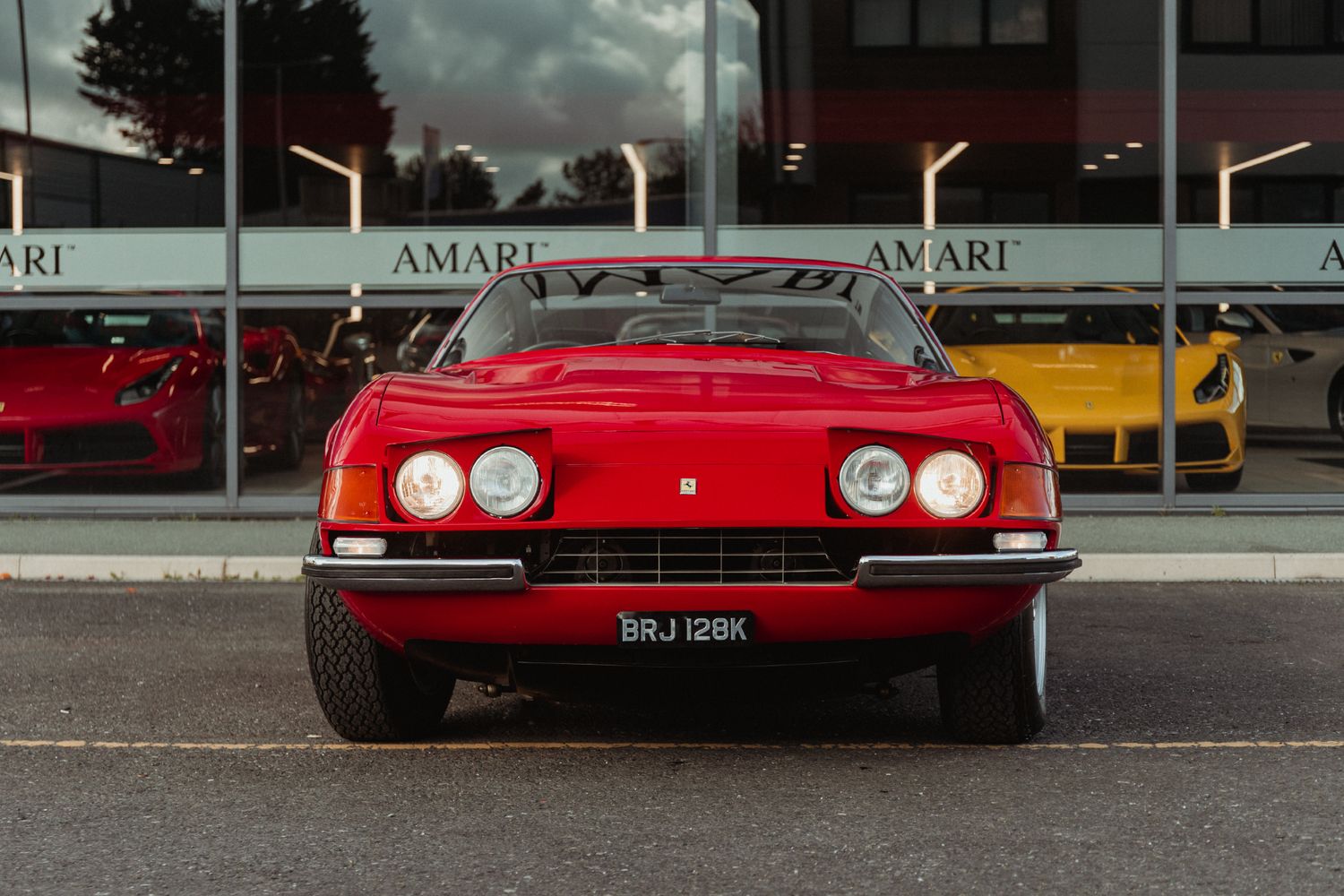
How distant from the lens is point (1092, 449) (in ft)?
36.1

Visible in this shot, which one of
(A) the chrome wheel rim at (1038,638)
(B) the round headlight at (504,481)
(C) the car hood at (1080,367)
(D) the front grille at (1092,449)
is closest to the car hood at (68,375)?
(C) the car hood at (1080,367)

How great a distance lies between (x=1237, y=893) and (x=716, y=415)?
1547 mm

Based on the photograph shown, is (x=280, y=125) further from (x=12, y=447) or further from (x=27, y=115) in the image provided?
(x=12, y=447)

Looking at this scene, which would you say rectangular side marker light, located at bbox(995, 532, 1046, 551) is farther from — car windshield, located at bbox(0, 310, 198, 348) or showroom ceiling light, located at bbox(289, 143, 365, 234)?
car windshield, located at bbox(0, 310, 198, 348)

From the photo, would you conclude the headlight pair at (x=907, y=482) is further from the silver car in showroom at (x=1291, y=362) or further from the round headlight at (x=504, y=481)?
the silver car in showroom at (x=1291, y=362)

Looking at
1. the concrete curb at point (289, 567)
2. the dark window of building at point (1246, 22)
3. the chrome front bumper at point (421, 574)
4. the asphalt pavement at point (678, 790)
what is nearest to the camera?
the asphalt pavement at point (678, 790)

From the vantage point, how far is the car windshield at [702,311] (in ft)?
15.9

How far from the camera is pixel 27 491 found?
1113 centimetres

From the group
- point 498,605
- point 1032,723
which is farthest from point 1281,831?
point 498,605

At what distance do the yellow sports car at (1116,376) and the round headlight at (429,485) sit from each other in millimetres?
7714

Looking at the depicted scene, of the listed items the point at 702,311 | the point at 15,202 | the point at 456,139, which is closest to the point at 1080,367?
the point at 456,139

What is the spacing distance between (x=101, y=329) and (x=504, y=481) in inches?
327

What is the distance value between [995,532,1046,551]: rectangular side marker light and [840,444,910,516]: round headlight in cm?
26

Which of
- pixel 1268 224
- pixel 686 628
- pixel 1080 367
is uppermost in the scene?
pixel 1268 224
